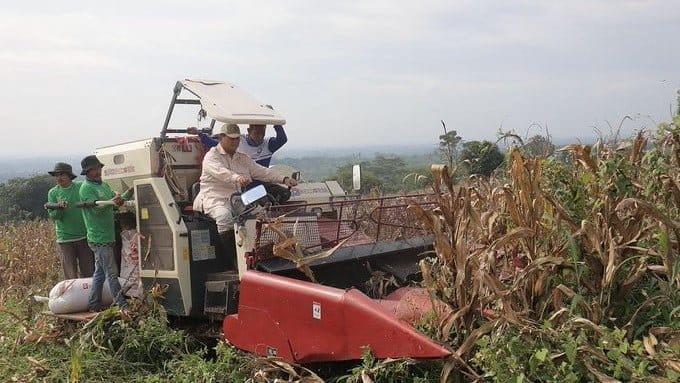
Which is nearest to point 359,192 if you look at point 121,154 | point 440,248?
point 121,154

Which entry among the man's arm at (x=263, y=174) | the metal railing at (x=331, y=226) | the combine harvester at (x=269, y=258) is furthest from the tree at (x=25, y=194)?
the metal railing at (x=331, y=226)

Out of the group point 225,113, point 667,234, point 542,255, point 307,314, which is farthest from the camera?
point 225,113

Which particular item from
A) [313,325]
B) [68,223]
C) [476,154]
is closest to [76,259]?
[68,223]

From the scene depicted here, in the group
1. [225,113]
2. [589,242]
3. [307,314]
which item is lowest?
[307,314]

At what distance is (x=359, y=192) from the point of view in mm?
6836

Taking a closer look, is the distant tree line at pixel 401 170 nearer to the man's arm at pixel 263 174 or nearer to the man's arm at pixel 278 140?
the man's arm at pixel 278 140

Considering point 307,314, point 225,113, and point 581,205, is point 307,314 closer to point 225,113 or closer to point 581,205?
point 581,205

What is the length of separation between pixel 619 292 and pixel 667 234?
380 millimetres

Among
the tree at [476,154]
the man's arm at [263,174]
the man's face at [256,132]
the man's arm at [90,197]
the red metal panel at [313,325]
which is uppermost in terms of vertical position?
the man's face at [256,132]

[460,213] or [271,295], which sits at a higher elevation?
[460,213]

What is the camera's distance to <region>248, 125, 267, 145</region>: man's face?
652 centimetres

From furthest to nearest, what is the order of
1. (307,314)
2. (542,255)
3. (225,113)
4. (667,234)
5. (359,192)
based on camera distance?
(359,192) < (225,113) < (307,314) < (542,255) < (667,234)

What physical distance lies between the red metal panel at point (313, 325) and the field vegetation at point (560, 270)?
0.11 metres

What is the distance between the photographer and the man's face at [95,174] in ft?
21.1
